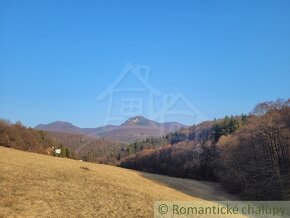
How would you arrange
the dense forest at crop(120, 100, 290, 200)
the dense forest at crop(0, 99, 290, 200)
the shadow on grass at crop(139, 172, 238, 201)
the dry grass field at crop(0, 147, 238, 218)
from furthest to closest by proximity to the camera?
the dense forest at crop(0, 99, 290, 200)
the dense forest at crop(120, 100, 290, 200)
the shadow on grass at crop(139, 172, 238, 201)
the dry grass field at crop(0, 147, 238, 218)

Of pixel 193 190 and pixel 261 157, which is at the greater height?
pixel 261 157

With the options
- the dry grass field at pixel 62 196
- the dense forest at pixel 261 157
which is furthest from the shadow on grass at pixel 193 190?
the dry grass field at pixel 62 196

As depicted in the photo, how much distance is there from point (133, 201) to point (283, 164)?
4064cm

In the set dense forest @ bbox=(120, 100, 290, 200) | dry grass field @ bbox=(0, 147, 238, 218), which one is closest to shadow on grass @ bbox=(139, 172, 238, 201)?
dense forest @ bbox=(120, 100, 290, 200)

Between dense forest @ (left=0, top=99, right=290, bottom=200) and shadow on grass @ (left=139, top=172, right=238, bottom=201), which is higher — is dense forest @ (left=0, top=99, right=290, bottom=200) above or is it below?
above

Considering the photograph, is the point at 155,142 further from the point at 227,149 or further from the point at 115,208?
the point at 115,208

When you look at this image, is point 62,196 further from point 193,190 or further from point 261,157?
point 261,157

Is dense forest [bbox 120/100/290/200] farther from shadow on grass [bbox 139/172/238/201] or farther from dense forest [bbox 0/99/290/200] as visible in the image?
shadow on grass [bbox 139/172/238/201]

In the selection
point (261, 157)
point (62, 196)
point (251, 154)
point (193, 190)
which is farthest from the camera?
point (251, 154)

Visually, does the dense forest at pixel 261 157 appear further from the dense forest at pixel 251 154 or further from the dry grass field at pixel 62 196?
the dry grass field at pixel 62 196

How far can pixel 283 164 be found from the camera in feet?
210

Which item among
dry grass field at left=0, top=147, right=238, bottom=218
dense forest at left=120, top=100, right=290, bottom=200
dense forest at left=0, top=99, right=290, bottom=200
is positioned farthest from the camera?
dense forest at left=0, top=99, right=290, bottom=200

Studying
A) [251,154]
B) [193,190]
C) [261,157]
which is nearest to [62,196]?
[193,190]

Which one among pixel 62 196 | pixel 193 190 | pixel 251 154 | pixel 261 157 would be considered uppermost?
pixel 251 154
